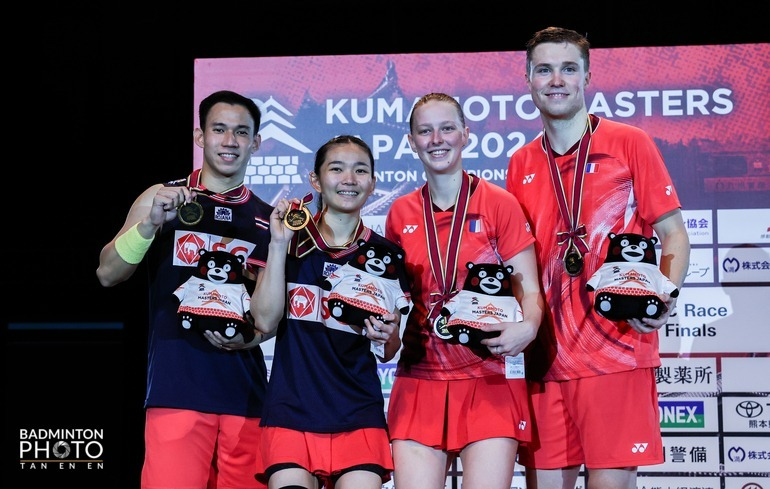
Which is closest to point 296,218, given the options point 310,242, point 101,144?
point 310,242

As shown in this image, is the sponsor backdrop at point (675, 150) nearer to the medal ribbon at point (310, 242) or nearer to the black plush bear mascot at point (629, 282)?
the medal ribbon at point (310, 242)

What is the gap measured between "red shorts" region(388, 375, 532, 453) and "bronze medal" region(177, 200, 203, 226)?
3.49ft

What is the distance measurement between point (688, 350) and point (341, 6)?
117 inches

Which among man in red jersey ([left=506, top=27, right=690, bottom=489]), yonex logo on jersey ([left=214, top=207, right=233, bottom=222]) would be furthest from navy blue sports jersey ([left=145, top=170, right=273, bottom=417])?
man in red jersey ([left=506, top=27, right=690, bottom=489])

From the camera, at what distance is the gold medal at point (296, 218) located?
3.18 meters

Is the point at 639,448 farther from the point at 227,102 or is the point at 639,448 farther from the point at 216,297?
the point at 227,102

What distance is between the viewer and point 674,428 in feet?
16.1

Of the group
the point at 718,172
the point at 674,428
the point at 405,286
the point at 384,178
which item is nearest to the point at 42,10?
the point at 384,178

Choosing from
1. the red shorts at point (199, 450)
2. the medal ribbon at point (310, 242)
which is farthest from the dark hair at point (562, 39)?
the red shorts at point (199, 450)

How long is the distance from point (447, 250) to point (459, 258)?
0.06 meters

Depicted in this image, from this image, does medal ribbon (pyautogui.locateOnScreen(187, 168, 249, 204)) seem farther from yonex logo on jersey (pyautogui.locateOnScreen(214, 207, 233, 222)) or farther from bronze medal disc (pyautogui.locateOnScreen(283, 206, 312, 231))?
bronze medal disc (pyautogui.locateOnScreen(283, 206, 312, 231))

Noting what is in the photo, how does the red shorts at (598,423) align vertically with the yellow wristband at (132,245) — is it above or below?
below

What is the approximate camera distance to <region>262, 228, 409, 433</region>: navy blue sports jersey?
10.2 ft

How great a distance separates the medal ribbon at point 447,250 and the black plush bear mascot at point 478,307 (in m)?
0.09
